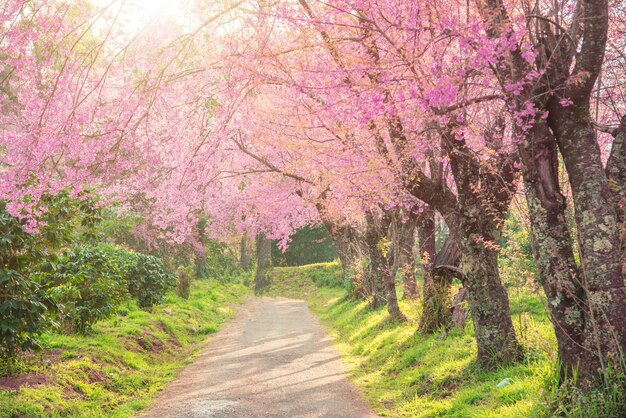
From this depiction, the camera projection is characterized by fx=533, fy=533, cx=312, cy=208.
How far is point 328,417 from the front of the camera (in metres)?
6.64

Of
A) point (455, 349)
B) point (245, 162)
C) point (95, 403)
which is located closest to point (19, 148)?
point (95, 403)

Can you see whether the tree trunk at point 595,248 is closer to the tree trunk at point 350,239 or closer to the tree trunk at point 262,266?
the tree trunk at point 350,239

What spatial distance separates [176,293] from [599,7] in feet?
55.4

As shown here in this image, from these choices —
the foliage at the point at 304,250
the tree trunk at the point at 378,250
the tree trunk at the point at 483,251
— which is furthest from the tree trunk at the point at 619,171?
the foliage at the point at 304,250

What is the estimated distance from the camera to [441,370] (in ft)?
25.8

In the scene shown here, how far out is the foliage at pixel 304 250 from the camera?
4091 cm

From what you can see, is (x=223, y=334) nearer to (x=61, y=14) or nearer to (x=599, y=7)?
(x=61, y=14)

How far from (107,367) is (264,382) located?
254cm

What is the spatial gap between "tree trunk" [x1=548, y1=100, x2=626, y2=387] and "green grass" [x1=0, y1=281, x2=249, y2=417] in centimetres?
555

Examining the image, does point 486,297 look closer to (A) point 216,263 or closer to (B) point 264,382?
(B) point 264,382

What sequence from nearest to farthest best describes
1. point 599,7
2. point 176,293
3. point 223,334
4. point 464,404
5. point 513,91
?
point 599,7 < point 513,91 < point 464,404 < point 223,334 < point 176,293

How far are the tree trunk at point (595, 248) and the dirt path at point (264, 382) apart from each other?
3187 mm

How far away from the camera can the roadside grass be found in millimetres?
5965

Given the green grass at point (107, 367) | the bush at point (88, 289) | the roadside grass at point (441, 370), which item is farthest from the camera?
the bush at point (88, 289)
